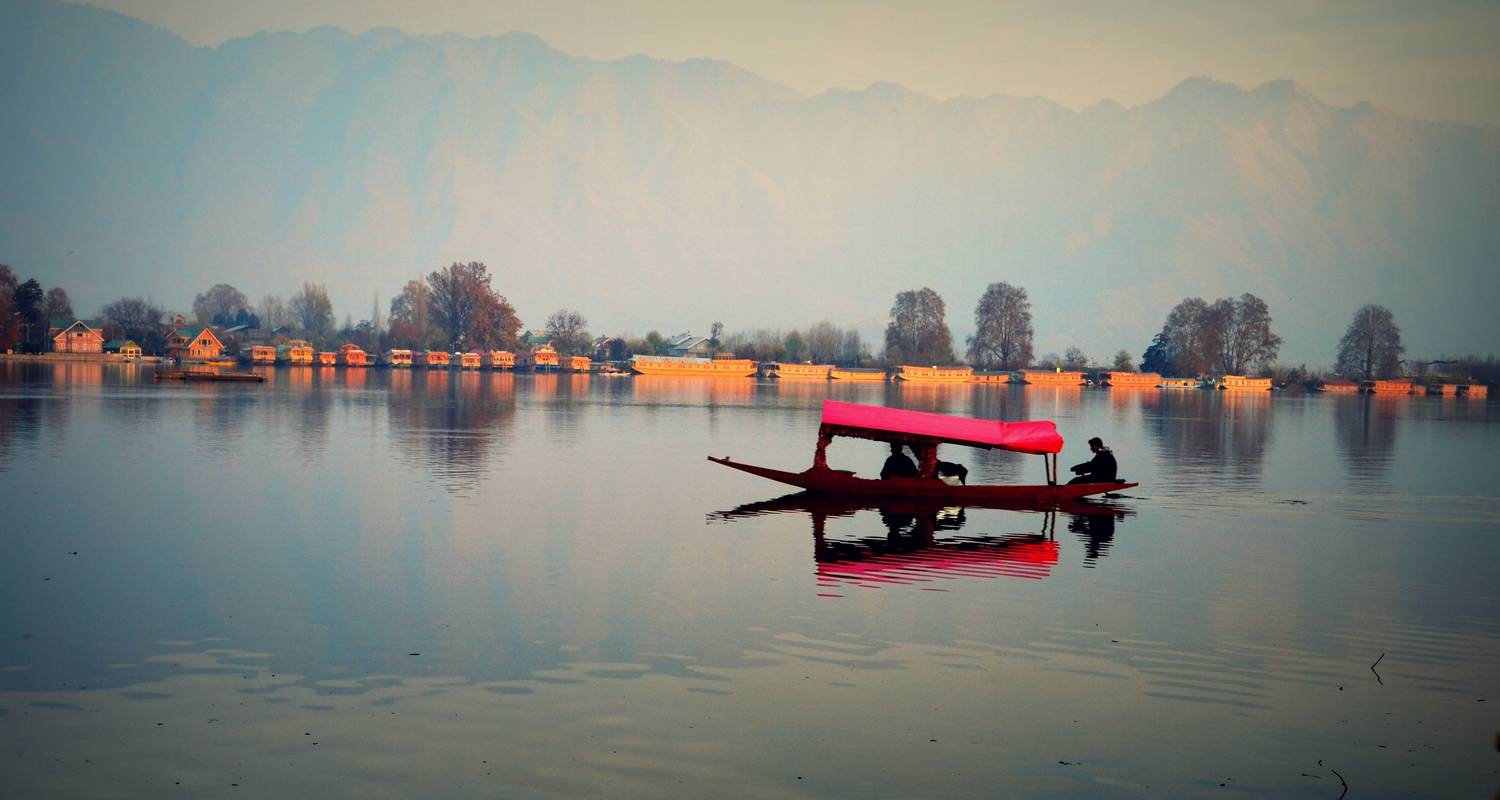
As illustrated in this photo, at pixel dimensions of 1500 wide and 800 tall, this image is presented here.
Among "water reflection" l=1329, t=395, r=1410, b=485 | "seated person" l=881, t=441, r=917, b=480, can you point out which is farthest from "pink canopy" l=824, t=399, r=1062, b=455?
"water reflection" l=1329, t=395, r=1410, b=485

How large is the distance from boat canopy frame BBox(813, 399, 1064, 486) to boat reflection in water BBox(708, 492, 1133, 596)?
55.0 inches

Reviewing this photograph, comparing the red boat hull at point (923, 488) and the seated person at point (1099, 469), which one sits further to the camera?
the seated person at point (1099, 469)

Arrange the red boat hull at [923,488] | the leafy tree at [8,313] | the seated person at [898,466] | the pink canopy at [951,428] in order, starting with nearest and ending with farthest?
the pink canopy at [951,428]
the red boat hull at [923,488]
the seated person at [898,466]
the leafy tree at [8,313]

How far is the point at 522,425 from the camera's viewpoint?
69812mm

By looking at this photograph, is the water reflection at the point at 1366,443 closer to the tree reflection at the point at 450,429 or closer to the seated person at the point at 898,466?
the seated person at the point at 898,466

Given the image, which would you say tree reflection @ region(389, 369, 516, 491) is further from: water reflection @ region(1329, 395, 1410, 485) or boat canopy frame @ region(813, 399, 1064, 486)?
water reflection @ region(1329, 395, 1410, 485)

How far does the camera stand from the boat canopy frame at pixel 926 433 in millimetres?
34750

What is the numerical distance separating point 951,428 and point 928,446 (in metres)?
0.84

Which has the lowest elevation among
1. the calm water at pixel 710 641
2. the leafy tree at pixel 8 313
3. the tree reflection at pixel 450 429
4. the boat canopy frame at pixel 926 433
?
the calm water at pixel 710 641

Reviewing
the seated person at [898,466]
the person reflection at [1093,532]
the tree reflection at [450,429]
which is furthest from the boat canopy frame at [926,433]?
the tree reflection at [450,429]

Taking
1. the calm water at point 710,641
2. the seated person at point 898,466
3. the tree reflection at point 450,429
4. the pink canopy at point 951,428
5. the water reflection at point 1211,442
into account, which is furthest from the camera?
the water reflection at point 1211,442

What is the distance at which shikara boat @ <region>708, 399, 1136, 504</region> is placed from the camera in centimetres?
3478

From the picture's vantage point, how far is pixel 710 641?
19125 millimetres

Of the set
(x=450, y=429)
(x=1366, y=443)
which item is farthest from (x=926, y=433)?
(x=1366, y=443)
